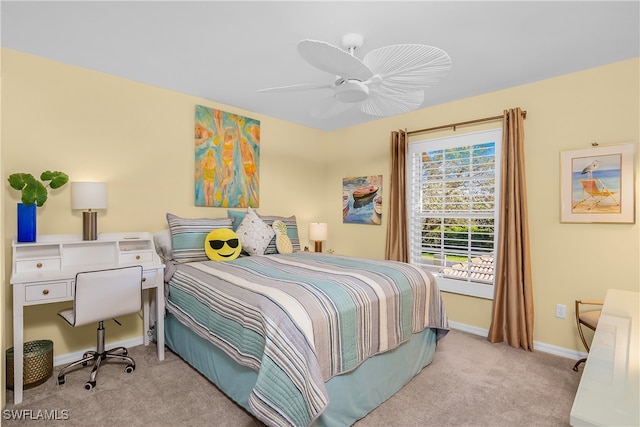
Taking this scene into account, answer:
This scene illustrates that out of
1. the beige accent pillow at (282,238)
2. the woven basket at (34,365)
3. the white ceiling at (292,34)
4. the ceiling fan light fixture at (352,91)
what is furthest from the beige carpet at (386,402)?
the white ceiling at (292,34)

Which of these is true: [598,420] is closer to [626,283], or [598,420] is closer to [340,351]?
[340,351]

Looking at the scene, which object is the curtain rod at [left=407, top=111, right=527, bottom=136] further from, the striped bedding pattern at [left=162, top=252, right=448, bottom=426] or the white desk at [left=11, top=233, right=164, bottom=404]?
the white desk at [left=11, top=233, right=164, bottom=404]

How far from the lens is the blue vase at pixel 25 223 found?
2.43 metres

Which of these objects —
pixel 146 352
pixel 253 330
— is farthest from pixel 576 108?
pixel 146 352

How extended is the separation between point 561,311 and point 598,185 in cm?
113

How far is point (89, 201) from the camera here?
2639mm

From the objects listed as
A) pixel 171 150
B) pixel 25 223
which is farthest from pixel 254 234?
pixel 25 223

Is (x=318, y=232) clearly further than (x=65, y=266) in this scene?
Yes

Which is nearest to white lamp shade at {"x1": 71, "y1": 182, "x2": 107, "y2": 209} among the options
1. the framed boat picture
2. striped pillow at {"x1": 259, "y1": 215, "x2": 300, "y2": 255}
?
striped pillow at {"x1": 259, "y1": 215, "x2": 300, "y2": 255}

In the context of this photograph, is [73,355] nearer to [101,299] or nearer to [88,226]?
[101,299]

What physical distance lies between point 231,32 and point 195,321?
6.76ft

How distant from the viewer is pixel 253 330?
71.7 inches

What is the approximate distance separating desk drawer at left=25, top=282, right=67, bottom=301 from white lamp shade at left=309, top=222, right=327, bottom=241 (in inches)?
109

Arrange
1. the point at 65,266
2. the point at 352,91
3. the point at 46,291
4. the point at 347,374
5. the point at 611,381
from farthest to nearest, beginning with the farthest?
the point at 65,266 < the point at 46,291 < the point at 352,91 < the point at 347,374 < the point at 611,381
